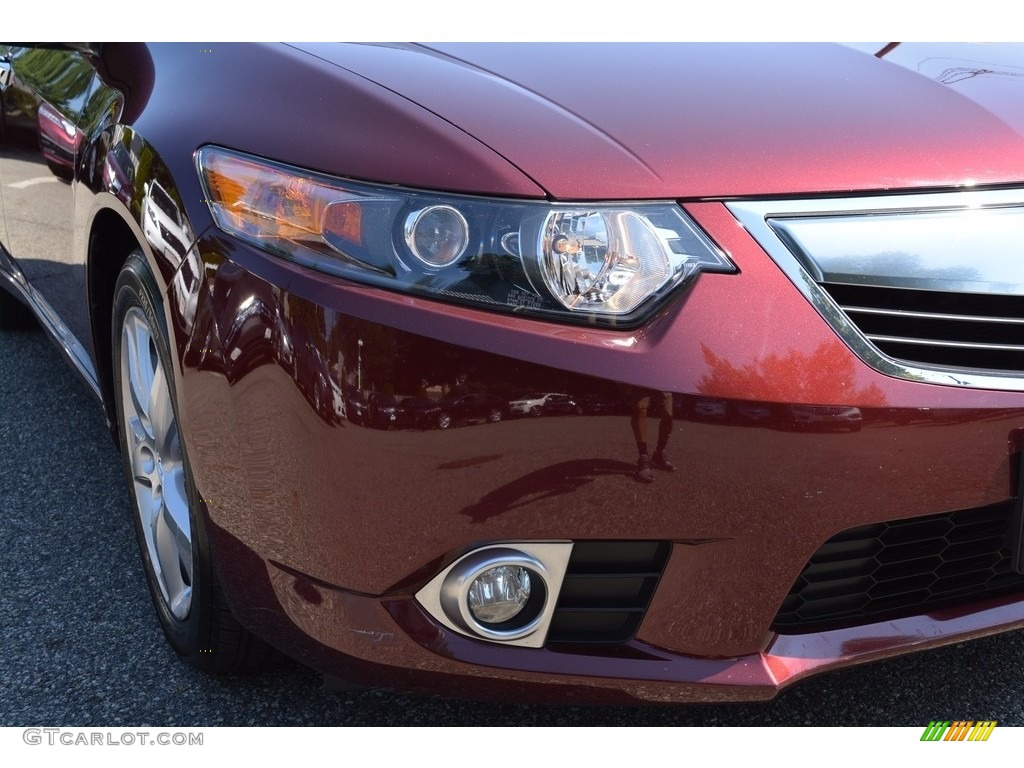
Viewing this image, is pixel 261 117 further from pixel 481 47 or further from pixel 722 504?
pixel 722 504

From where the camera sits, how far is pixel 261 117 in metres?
1.69

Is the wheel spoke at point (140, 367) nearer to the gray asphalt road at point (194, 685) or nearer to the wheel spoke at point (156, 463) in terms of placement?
the wheel spoke at point (156, 463)

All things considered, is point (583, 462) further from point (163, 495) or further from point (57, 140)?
point (57, 140)

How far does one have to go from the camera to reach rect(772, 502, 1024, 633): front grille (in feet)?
5.37

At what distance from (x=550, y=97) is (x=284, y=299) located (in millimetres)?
494

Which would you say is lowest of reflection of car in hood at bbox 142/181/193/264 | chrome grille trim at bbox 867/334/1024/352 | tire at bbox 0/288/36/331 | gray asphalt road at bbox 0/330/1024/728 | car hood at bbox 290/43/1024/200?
tire at bbox 0/288/36/331

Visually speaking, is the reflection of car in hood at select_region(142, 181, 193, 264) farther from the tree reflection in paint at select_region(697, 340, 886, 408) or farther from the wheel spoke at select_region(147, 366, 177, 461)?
the tree reflection in paint at select_region(697, 340, 886, 408)

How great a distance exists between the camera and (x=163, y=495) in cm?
215

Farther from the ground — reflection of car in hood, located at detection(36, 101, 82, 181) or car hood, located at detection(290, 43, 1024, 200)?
car hood, located at detection(290, 43, 1024, 200)

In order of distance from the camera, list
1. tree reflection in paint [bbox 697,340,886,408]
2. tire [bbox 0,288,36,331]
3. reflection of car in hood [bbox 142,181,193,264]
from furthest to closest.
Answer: tire [bbox 0,288,36,331]
reflection of car in hood [bbox 142,181,193,264]
tree reflection in paint [bbox 697,340,886,408]

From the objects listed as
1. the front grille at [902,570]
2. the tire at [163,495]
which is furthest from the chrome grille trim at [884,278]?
the tire at [163,495]
